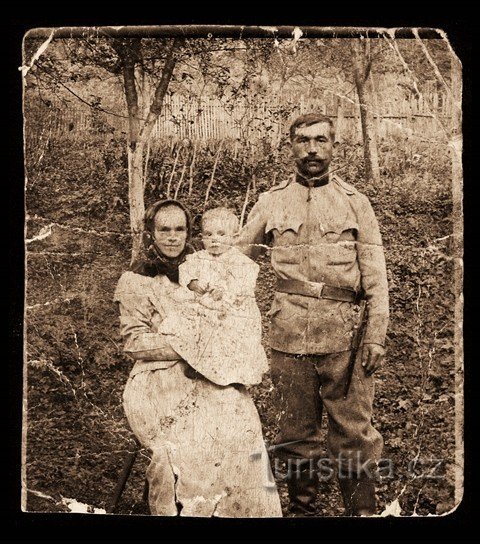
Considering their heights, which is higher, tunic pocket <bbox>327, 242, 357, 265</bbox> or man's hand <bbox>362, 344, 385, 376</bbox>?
tunic pocket <bbox>327, 242, 357, 265</bbox>

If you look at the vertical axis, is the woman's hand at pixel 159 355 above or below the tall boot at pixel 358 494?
above

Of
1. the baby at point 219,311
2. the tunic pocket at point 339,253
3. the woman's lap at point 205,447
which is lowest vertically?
the woman's lap at point 205,447

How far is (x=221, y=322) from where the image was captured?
15.8ft

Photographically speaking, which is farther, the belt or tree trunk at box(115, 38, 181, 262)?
tree trunk at box(115, 38, 181, 262)

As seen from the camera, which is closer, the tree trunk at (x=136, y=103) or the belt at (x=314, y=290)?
the belt at (x=314, y=290)

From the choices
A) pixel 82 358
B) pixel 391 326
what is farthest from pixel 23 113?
pixel 391 326

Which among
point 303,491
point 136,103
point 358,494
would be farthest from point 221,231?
point 358,494

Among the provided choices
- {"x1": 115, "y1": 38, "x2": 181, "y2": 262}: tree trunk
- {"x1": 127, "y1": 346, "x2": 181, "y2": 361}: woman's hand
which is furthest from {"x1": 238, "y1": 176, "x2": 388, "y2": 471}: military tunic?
{"x1": 115, "y1": 38, "x2": 181, "y2": 262}: tree trunk

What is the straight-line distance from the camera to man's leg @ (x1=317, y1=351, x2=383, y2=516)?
4.80 metres

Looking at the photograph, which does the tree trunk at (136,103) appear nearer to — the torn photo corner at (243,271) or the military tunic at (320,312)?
the torn photo corner at (243,271)

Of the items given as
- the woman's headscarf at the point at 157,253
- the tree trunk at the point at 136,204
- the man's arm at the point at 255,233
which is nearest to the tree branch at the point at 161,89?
the tree trunk at the point at 136,204

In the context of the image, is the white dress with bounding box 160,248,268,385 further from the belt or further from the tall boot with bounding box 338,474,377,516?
the tall boot with bounding box 338,474,377,516

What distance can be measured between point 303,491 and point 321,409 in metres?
0.36

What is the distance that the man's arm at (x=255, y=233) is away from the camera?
4820mm
